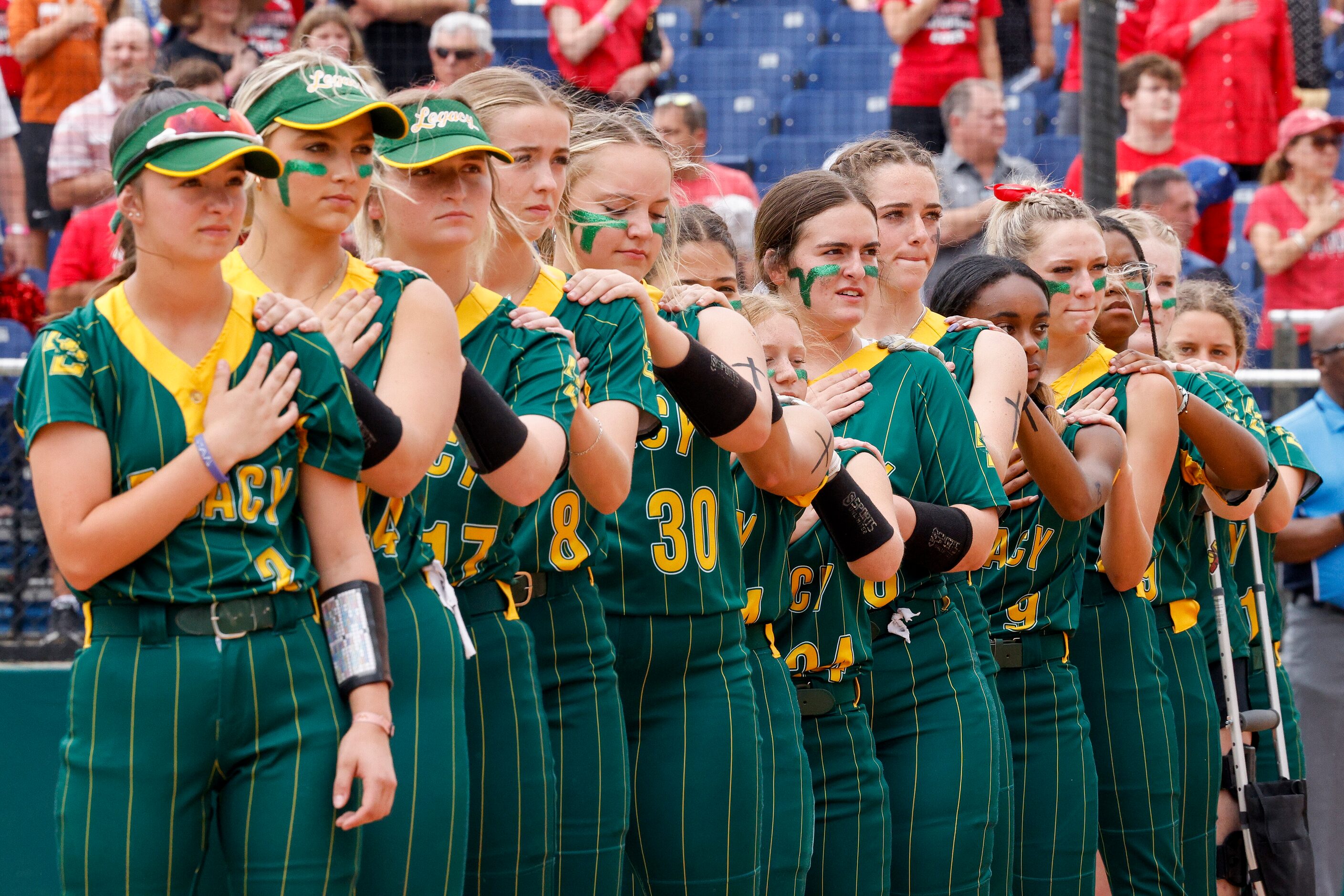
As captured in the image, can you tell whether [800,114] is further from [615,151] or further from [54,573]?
[615,151]

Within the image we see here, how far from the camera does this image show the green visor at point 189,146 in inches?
81.6

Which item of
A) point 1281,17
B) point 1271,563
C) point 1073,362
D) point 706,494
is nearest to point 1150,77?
point 1281,17

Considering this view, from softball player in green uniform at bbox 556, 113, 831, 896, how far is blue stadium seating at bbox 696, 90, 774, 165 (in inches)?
264

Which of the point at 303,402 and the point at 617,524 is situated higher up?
the point at 303,402

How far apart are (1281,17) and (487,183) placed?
730cm

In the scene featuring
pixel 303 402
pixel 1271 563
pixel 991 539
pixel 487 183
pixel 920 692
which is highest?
pixel 487 183

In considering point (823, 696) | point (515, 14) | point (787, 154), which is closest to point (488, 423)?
point (823, 696)

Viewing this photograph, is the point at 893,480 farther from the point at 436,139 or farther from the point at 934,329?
the point at 436,139

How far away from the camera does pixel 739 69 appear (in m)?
10.1

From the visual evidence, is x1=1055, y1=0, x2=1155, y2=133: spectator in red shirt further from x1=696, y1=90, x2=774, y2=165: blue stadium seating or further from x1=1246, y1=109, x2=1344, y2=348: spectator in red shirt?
x1=696, y1=90, x2=774, y2=165: blue stadium seating

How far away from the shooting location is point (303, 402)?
7.13ft

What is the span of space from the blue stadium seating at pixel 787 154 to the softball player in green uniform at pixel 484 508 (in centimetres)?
674

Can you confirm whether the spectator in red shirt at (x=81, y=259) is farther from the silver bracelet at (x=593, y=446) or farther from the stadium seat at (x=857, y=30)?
the stadium seat at (x=857, y=30)

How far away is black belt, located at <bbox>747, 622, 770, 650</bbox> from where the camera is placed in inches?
123
